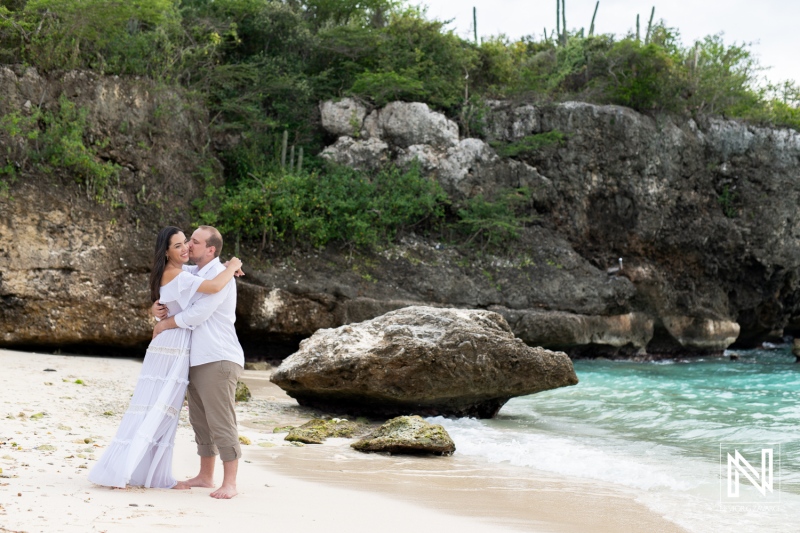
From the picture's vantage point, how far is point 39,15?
545 inches

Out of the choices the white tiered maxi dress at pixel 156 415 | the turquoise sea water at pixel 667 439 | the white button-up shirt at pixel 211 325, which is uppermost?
the white button-up shirt at pixel 211 325

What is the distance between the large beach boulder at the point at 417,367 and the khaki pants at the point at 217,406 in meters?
3.56

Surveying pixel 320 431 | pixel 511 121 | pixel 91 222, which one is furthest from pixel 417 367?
pixel 511 121

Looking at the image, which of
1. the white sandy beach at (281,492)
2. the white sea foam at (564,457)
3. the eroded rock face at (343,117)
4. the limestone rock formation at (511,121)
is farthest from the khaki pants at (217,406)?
the limestone rock formation at (511,121)

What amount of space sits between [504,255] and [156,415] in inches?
587

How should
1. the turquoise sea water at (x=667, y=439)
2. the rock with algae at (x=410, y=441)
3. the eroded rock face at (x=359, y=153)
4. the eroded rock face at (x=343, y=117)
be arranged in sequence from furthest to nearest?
the eroded rock face at (x=343, y=117)
the eroded rock face at (x=359, y=153)
the rock with algae at (x=410, y=441)
the turquoise sea water at (x=667, y=439)

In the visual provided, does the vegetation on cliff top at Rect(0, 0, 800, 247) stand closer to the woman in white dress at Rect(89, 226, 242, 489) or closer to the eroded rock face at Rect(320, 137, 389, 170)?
the eroded rock face at Rect(320, 137, 389, 170)

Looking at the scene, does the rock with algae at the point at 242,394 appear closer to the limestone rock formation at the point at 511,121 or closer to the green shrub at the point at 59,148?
the green shrub at the point at 59,148

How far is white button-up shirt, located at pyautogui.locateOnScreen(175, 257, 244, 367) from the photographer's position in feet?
13.7

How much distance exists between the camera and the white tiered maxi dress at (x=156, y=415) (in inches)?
155

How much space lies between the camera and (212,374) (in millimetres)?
4199

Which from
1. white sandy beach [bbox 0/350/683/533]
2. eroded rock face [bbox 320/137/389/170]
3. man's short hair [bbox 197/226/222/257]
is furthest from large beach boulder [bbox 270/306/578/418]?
eroded rock face [bbox 320/137/389/170]

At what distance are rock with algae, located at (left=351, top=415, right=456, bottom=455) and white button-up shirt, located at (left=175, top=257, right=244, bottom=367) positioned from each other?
2.25 meters

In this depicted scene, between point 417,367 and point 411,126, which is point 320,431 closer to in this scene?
point 417,367
